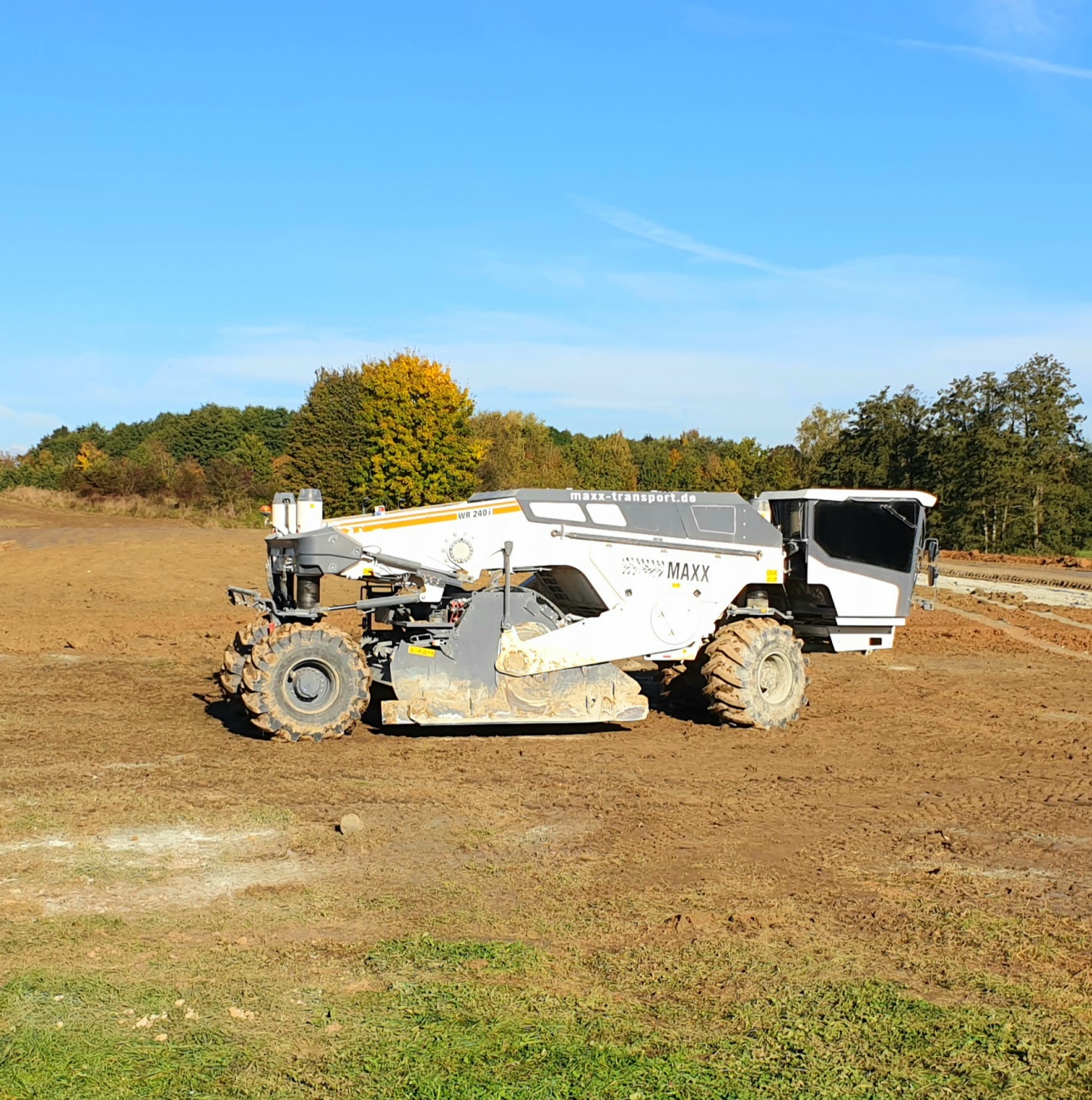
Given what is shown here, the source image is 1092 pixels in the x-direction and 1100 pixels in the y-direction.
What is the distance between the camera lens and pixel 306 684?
12.1 meters

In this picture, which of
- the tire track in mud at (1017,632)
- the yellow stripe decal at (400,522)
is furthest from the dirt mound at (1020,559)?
the yellow stripe decal at (400,522)

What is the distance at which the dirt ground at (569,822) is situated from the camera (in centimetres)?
695

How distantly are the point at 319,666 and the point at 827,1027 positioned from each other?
7.64 meters

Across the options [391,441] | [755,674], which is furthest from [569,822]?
[391,441]

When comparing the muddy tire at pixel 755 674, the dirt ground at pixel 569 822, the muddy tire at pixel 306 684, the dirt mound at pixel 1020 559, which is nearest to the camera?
the dirt ground at pixel 569 822

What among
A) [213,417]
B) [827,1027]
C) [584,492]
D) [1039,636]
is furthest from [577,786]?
[213,417]

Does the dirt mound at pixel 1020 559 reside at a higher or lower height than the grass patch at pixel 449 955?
higher

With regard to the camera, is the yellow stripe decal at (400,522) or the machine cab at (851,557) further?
the machine cab at (851,557)

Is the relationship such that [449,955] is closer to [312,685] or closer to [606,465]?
[312,685]

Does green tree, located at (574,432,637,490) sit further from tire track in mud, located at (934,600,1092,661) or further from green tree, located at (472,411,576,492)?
tire track in mud, located at (934,600,1092,661)

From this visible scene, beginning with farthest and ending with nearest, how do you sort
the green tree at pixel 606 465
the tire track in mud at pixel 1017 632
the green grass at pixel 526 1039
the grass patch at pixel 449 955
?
the green tree at pixel 606 465, the tire track in mud at pixel 1017 632, the grass patch at pixel 449 955, the green grass at pixel 526 1039

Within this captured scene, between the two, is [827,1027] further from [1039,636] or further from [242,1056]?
[1039,636]

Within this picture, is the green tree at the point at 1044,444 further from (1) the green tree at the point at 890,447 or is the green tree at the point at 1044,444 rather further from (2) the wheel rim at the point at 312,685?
(2) the wheel rim at the point at 312,685

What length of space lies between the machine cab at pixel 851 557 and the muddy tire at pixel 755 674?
39.3 inches
